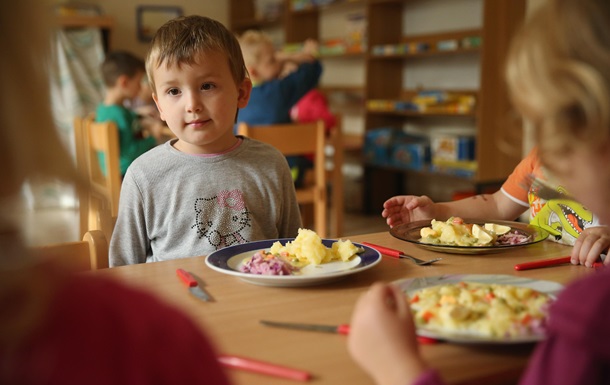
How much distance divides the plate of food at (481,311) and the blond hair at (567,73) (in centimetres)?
23

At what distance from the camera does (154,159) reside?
160 centimetres

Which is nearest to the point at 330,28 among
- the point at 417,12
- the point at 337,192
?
the point at 417,12

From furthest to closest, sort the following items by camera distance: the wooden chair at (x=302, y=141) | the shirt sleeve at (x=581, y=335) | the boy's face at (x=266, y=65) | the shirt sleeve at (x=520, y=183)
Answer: the boy's face at (x=266, y=65)
the wooden chair at (x=302, y=141)
the shirt sleeve at (x=520, y=183)
the shirt sleeve at (x=581, y=335)

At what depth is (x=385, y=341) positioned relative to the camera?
2.38 ft

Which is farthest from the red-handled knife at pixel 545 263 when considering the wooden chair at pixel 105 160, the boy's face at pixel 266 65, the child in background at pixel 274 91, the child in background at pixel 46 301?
the boy's face at pixel 266 65

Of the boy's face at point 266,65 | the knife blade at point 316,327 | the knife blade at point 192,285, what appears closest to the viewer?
the knife blade at point 316,327

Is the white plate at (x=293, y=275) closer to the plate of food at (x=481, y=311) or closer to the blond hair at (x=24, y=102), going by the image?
the plate of food at (x=481, y=311)

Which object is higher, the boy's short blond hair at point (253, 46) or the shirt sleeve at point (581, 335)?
the boy's short blond hair at point (253, 46)

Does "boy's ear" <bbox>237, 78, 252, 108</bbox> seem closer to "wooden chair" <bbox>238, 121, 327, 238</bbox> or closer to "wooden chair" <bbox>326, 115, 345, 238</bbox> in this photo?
"wooden chair" <bbox>238, 121, 327, 238</bbox>

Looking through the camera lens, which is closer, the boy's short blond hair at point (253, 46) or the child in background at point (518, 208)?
the child in background at point (518, 208)

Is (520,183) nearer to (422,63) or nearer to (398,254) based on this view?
(398,254)

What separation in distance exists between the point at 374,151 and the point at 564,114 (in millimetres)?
4490

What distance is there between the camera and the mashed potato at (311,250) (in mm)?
1136

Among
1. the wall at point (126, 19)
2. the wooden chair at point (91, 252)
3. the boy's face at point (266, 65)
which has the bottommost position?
the wooden chair at point (91, 252)
